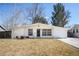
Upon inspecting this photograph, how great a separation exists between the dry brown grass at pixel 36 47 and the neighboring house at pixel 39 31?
0.29 ft

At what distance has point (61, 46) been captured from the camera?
13.7m

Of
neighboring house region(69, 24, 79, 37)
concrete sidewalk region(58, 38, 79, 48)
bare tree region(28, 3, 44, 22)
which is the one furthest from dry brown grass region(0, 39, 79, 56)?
bare tree region(28, 3, 44, 22)

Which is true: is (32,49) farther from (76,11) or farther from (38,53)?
(76,11)

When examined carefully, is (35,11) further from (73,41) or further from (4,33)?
(73,41)

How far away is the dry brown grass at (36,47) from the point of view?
1363 cm

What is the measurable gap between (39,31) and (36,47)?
268 mm

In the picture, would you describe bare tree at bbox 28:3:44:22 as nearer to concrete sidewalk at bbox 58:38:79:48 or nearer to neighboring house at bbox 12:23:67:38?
neighboring house at bbox 12:23:67:38

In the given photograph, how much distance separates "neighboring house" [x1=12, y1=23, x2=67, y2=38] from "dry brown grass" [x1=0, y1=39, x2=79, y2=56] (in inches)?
3.5

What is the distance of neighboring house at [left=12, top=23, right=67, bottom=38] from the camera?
1369cm

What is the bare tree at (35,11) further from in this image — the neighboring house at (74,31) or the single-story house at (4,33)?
the neighboring house at (74,31)

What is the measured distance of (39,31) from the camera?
13.7m

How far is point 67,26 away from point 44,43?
465 mm

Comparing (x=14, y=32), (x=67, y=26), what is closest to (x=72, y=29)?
(x=67, y=26)

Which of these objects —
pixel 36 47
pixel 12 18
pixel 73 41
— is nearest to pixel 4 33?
pixel 12 18
